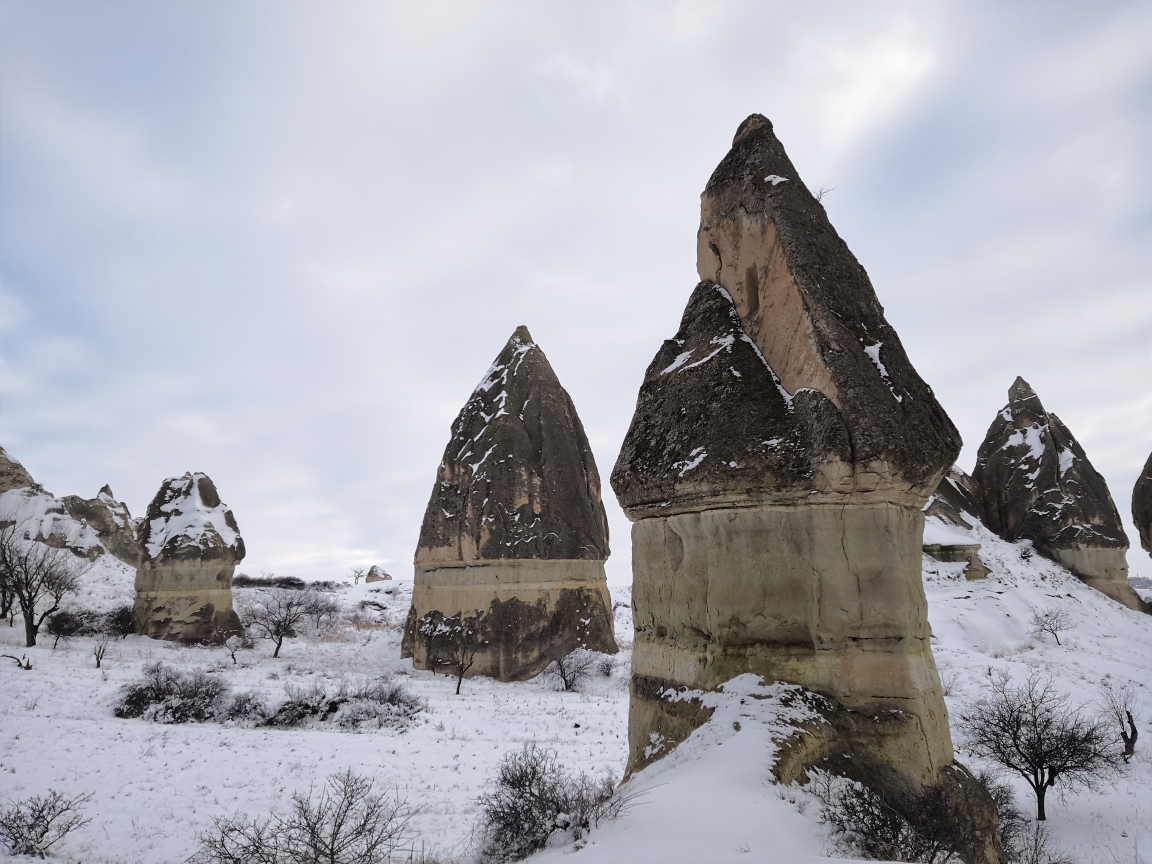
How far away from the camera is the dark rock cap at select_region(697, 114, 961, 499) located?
589 cm

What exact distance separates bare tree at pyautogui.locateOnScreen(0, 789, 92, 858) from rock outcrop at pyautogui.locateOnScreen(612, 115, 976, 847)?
6.59 m

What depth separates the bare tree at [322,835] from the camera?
19.1ft

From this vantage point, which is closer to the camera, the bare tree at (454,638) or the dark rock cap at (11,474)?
the bare tree at (454,638)

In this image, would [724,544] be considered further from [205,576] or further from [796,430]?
[205,576]

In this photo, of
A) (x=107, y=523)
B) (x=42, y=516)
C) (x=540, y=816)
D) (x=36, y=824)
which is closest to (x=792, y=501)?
(x=540, y=816)

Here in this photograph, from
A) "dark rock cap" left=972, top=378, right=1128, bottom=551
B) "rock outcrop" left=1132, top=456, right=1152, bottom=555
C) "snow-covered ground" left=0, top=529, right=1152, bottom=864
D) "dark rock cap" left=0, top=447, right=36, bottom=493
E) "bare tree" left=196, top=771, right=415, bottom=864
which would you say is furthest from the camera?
"dark rock cap" left=0, top=447, right=36, bottom=493

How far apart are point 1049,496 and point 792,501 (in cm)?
2812

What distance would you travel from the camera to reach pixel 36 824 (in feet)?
24.9

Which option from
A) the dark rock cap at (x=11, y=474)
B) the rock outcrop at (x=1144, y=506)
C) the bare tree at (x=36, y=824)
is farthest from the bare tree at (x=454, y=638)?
the dark rock cap at (x=11, y=474)

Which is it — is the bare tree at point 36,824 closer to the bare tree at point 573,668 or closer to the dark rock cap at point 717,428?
the dark rock cap at point 717,428

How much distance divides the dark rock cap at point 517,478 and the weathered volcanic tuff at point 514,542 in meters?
0.03

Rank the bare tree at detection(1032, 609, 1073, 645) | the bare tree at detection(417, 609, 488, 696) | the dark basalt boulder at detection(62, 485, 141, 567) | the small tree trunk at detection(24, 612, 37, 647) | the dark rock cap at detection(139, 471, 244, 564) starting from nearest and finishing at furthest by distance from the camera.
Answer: the bare tree at detection(417, 609, 488, 696), the small tree trunk at detection(24, 612, 37, 647), the bare tree at detection(1032, 609, 1073, 645), the dark rock cap at detection(139, 471, 244, 564), the dark basalt boulder at detection(62, 485, 141, 567)

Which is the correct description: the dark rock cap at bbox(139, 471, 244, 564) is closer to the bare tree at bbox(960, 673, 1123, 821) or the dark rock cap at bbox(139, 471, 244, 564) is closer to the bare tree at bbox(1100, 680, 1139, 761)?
the bare tree at bbox(960, 673, 1123, 821)

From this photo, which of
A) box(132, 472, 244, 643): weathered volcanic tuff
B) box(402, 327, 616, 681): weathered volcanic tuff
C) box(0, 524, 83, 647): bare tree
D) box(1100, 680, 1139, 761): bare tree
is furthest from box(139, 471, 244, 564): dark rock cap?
box(1100, 680, 1139, 761): bare tree
